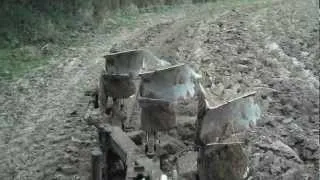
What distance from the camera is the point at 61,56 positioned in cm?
1270

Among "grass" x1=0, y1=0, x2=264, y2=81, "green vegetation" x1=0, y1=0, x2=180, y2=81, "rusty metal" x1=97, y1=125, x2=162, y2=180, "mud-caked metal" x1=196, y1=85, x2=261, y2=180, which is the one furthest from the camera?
"green vegetation" x1=0, y1=0, x2=180, y2=81

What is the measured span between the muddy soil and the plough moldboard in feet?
2.51

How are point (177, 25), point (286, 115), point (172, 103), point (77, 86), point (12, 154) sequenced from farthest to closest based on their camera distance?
point (177, 25), point (77, 86), point (286, 115), point (12, 154), point (172, 103)

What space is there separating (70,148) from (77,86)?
109 inches

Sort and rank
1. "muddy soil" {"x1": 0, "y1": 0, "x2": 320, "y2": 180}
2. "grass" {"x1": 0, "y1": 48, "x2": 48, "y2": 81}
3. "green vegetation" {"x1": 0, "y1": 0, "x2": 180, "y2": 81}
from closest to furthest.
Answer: "muddy soil" {"x1": 0, "y1": 0, "x2": 320, "y2": 180} < "grass" {"x1": 0, "y1": 48, "x2": 48, "y2": 81} < "green vegetation" {"x1": 0, "y1": 0, "x2": 180, "y2": 81}

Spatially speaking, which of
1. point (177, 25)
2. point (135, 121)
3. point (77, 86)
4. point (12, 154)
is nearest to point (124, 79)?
point (135, 121)

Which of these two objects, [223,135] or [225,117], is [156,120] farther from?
[225,117]

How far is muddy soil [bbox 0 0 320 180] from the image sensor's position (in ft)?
25.0

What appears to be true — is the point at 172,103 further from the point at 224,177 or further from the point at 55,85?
the point at 55,85

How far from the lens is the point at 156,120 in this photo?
20.3 ft

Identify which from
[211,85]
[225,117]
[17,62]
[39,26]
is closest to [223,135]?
[225,117]

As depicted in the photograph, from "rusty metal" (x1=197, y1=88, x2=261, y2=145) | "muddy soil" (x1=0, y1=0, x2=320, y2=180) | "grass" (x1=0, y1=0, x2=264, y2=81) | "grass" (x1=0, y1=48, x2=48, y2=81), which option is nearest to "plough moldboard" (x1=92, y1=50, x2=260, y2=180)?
"rusty metal" (x1=197, y1=88, x2=261, y2=145)

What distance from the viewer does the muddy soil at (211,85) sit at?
7617 millimetres

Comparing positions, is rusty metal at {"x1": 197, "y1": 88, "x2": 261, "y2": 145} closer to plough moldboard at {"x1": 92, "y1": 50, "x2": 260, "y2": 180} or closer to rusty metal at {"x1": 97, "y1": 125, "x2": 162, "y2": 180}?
plough moldboard at {"x1": 92, "y1": 50, "x2": 260, "y2": 180}
